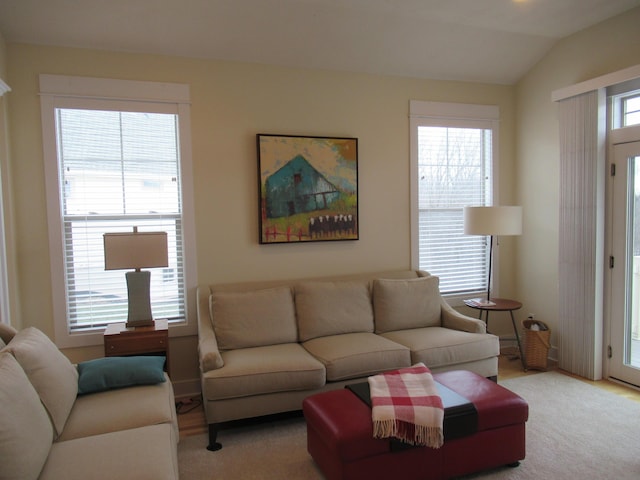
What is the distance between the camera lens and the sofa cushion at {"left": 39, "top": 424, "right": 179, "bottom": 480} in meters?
1.75

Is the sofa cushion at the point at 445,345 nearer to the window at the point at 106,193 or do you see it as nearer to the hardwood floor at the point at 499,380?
the hardwood floor at the point at 499,380

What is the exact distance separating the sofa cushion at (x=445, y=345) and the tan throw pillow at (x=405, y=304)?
0.11 meters

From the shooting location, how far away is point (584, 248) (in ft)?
12.7

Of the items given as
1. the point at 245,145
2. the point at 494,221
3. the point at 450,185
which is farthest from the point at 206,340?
the point at 450,185

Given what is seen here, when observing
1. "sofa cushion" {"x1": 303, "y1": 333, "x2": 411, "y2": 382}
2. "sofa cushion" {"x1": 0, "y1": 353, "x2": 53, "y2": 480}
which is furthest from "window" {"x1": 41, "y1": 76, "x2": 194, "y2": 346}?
"sofa cushion" {"x1": 0, "y1": 353, "x2": 53, "y2": 480}

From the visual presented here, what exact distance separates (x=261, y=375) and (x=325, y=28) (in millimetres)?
2675

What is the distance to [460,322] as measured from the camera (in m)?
3.83

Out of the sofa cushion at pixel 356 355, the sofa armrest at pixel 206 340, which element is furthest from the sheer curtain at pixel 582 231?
the sofa armrest at pixel 206 340

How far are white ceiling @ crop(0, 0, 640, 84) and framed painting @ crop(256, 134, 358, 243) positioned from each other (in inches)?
27.9

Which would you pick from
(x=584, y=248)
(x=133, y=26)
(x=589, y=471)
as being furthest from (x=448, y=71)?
(x=589, y=471)

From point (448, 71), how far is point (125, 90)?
2890mm

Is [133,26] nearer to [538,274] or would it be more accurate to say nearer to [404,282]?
[404,282]

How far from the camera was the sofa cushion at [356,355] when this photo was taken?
10.2ft

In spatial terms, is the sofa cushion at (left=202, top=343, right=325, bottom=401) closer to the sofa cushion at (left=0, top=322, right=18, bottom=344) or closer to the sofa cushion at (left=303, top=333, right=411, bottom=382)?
the sofa cushion at (left=303, top=333, right=411, bottom=382)
